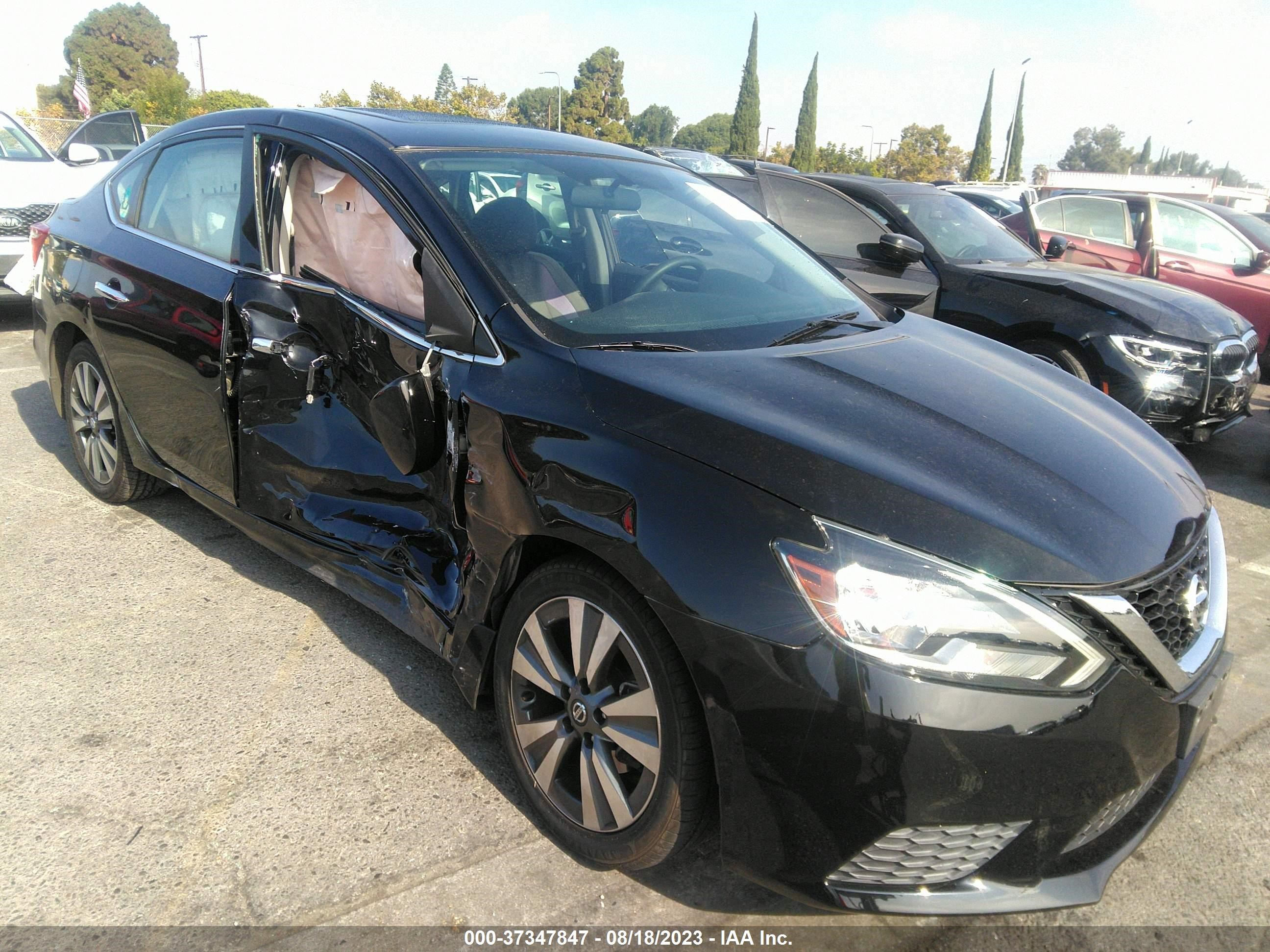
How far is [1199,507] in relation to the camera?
2355mm

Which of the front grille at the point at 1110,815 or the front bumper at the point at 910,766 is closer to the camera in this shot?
the front bumper at the point at 910,766

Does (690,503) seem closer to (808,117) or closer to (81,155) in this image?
(81,155)

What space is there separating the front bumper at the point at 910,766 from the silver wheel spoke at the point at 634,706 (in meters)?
0.17

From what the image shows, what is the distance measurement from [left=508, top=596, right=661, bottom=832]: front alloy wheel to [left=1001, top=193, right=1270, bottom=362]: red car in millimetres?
7596

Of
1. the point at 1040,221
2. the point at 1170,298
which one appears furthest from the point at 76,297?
the point at 1040,221

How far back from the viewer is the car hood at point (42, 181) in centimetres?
816

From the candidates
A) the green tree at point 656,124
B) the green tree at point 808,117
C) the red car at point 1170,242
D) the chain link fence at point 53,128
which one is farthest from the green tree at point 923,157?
the green tree at point 656,124

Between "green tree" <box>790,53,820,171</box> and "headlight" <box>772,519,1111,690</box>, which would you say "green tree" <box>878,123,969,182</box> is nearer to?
"green tree" <box>790,53,820,171</box>

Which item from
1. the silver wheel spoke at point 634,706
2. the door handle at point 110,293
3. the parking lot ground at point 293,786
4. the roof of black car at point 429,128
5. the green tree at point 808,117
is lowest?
the parking lot ground at point 293,786

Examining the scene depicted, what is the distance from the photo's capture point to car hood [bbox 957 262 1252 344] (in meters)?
5.50

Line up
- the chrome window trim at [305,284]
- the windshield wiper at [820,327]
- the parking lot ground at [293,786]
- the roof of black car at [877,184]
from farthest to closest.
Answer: the roof of black car at [877,184], the windshield wiper at [820,327], the chrome window trim at [305,284], the parking lot ground at [293,786]

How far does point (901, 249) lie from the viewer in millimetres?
5395

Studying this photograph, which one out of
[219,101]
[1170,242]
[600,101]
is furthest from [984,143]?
[1170,242]

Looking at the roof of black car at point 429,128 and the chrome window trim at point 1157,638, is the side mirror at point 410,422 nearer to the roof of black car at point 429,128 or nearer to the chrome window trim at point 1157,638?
the roof of black car at point 429,128
